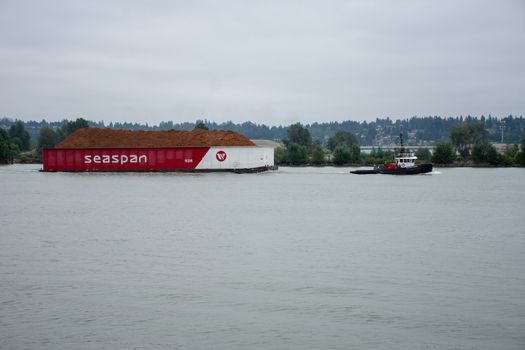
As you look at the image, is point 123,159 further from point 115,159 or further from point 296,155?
point 296,155

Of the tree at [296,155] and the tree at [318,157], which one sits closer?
the tree at [318,157]

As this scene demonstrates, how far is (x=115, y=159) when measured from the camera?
7581 centimetres

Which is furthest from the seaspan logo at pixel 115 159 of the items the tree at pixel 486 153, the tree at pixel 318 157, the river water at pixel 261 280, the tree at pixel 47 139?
the tree at pixel 47 139

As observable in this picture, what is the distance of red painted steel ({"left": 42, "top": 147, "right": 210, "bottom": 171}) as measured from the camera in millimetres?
73875

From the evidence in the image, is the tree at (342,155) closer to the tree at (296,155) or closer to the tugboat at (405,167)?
the tree at (296,155)

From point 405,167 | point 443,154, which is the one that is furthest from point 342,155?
point 405,167

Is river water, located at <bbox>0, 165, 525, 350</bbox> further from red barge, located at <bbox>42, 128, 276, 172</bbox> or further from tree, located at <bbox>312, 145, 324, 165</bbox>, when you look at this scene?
tree, located at <bbox>312, 145, 324, 165</bbox>

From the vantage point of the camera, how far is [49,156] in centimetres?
7738

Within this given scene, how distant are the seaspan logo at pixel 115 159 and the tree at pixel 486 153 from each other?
49503 mm

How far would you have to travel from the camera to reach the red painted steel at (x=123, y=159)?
242ft

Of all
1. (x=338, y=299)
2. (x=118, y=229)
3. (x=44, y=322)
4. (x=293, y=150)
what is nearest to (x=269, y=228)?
(x=118, y=229)

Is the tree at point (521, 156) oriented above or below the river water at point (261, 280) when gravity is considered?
above

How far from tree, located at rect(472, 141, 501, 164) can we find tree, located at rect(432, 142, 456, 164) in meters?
3.49

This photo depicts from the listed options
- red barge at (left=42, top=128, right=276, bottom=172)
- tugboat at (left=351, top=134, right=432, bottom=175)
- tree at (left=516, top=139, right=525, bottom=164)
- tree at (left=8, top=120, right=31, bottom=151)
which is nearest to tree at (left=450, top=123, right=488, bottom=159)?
tree at (left=516, top=139, right=525, bottom=164)
